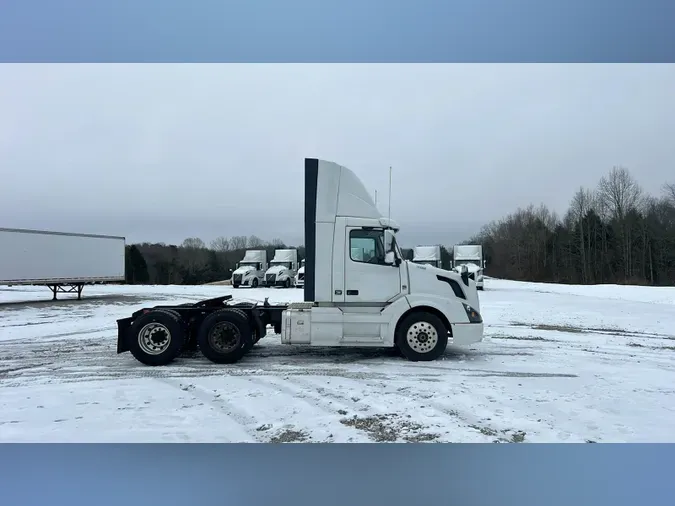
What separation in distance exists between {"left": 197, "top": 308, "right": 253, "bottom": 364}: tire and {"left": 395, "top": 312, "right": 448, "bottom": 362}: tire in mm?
3026

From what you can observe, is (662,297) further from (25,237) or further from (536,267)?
(536,267)

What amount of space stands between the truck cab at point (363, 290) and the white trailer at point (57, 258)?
1803 centimetres

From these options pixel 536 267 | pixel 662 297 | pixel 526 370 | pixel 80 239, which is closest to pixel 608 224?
pixel 536 267

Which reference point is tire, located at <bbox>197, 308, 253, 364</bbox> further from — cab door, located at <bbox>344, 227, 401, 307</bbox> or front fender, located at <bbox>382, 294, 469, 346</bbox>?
front fender, located at <bbox>382, 294, 469, 346</bbox>

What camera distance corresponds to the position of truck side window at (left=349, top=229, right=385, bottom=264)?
849cm

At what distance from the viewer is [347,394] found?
A: 638 cm

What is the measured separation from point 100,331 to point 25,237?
11.6m

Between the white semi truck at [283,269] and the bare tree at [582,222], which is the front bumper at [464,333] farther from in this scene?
the bare tree at [582,222]

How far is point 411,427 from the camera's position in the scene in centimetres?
517

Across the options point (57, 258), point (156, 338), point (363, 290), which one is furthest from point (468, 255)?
point (156, 338)

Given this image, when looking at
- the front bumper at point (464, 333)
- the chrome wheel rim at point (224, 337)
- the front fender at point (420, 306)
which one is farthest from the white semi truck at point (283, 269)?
the front bumper at point (464, 333)

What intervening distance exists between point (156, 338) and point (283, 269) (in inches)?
1017

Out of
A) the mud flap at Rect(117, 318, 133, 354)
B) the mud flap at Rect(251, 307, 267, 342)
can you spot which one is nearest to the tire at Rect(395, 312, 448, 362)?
the mud flap at Rect(251, 307, 267, 342)

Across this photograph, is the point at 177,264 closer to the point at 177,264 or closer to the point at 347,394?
the point at 177,264
